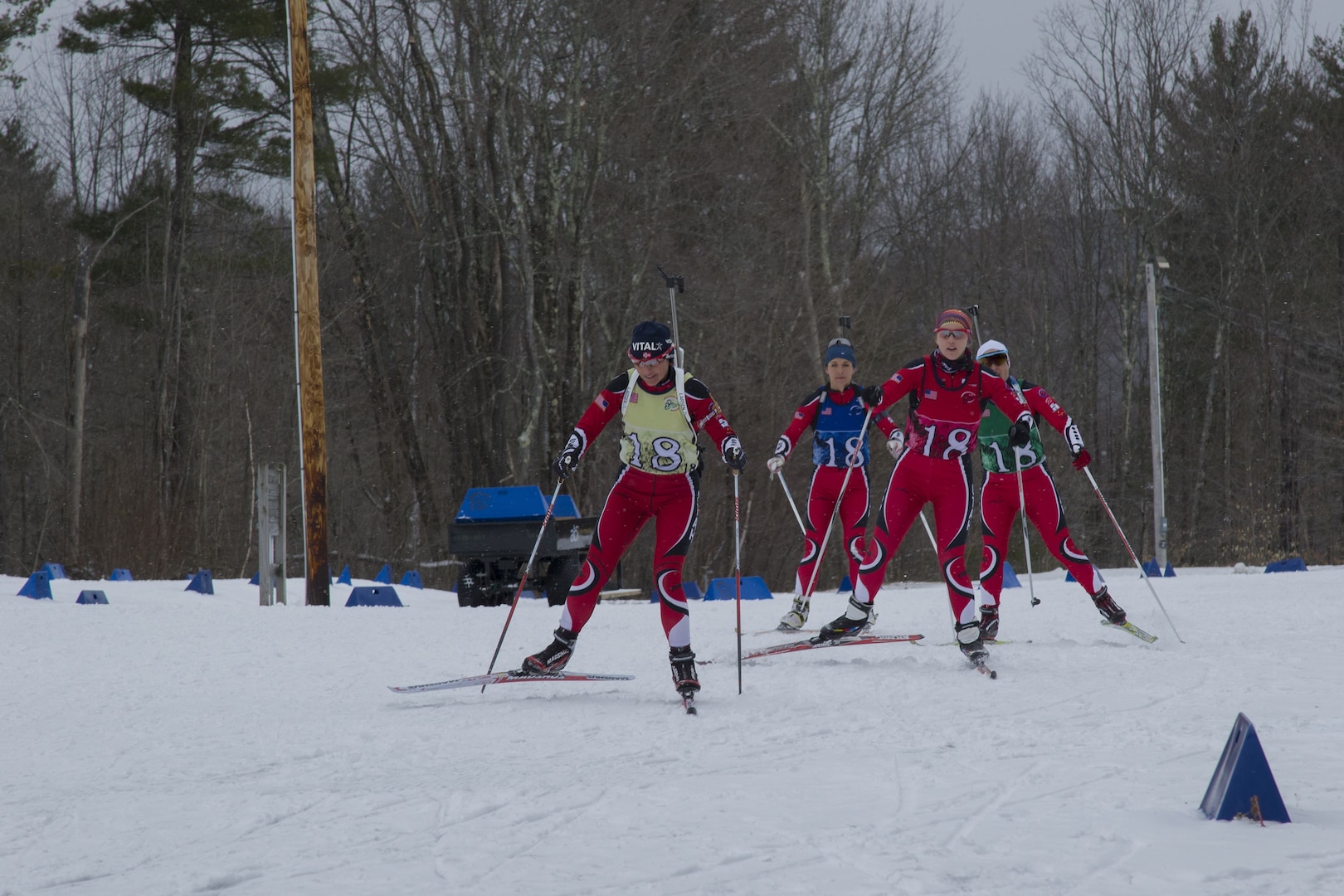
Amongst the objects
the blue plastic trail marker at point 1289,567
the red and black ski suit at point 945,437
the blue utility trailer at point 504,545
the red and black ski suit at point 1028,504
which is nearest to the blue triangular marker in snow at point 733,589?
the blue utility trailer at point 504,545

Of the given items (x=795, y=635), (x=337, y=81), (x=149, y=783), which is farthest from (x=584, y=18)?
(x=149, y=783)

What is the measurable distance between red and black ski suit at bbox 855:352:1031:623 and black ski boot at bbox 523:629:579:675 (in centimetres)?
205

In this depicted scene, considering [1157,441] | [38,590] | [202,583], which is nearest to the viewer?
[38,590]

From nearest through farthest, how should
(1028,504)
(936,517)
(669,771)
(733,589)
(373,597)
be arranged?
(669,771) < (936,517) < (1028,504) < (373,597) < (733,589)

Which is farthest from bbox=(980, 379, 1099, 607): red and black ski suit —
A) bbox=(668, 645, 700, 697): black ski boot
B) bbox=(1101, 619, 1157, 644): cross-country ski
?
bbox=(668, 645, 700, 697): black ski boot

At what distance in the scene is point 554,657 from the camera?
21.5 feet

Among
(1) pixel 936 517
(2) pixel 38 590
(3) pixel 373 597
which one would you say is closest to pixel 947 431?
(1) pixel 936 517

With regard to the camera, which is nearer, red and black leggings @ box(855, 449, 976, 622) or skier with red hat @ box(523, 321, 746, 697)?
skier with red hat @ box(523, 321, 746, 697)

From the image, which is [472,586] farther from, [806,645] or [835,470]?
[806,645]

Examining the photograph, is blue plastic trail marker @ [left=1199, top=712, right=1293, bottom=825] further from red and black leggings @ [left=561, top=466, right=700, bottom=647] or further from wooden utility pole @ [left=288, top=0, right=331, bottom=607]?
wooden utility pole @ [left=288, top=0, right=331, bottom=607]

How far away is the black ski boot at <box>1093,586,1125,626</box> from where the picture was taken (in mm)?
8211

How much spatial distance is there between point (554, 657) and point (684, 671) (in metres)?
0.81

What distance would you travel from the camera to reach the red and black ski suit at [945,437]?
7.39 m

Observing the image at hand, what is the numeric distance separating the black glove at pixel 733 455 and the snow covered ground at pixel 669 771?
1.14 meters
